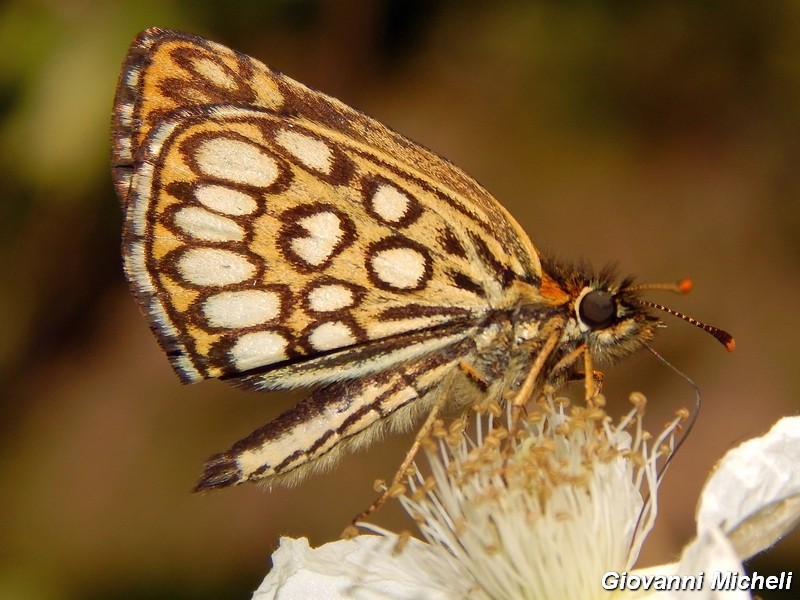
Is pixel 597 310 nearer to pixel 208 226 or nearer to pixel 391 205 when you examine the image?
pixel 391 205

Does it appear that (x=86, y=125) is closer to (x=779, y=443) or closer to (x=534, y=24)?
(x=534, y=24)

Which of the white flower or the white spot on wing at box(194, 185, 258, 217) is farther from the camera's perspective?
the white spot on wing at box(194, 185, 258, 217)

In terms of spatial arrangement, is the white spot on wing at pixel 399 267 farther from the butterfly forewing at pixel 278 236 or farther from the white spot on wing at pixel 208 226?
the white spot on wing at pixel 208 226

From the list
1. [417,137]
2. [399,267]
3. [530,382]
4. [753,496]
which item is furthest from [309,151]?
[417,137]

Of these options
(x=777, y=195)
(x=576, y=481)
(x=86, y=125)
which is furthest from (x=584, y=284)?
(x=777, y=195)

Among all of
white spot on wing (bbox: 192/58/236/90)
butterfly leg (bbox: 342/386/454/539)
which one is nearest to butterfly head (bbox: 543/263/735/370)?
butterfly leg (bbox: 342/386/454/539)

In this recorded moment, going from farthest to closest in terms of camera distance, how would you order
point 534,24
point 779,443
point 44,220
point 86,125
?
point 534,24
point 44,220
point 86,125
point 779,443

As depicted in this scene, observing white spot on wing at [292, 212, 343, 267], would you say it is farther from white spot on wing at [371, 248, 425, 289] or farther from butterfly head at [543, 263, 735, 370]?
butterfly head at [543, 263, 735, 370]

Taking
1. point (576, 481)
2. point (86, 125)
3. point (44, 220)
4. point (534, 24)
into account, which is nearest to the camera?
point (576, 481)
